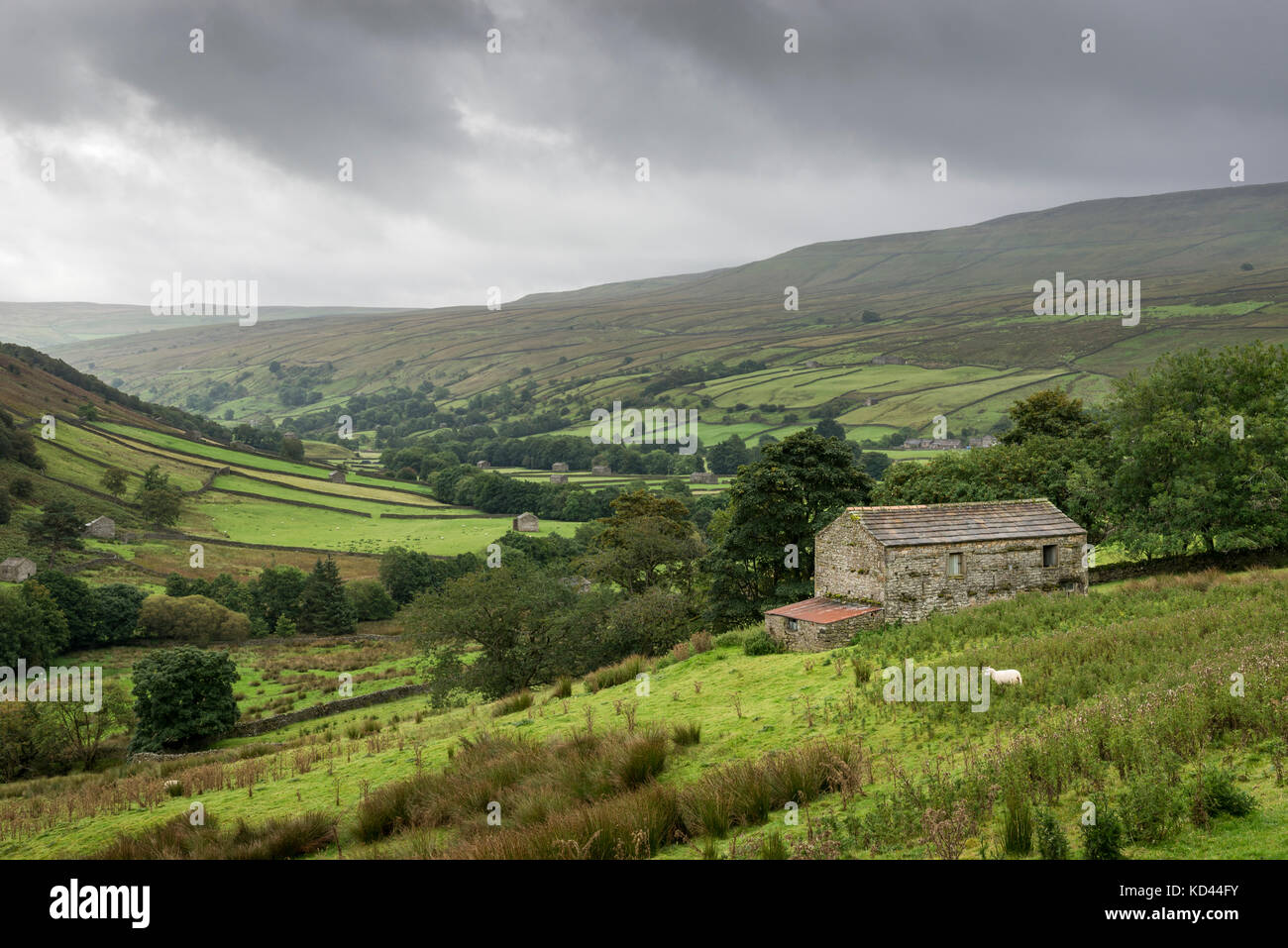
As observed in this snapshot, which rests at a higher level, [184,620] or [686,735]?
[686,735]

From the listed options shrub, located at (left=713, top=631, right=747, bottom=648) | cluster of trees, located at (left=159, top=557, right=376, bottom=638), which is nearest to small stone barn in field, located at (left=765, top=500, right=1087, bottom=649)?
shrub, located at (left=713, top=631, right=747, bottom=648)

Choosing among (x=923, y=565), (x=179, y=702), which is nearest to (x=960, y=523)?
(x=923, y=565)

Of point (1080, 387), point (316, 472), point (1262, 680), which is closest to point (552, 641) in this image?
point (1262, 680)

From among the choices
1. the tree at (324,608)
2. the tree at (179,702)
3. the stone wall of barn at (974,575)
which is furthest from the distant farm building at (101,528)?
the stone wall of barn at (974,575)

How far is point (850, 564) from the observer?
76.7 feet

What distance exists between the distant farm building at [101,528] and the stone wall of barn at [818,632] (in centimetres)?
7873

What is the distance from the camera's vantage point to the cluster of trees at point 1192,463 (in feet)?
80.9

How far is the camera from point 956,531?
23.1 meters

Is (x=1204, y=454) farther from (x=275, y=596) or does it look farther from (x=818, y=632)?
(x=275, y=596)

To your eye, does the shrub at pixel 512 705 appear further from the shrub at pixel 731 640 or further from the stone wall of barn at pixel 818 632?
the stone wall of barn at pixel 818 632

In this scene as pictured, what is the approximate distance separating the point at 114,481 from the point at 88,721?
66580 mm

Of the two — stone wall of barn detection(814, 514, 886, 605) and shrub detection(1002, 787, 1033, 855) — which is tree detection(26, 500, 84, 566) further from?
shrub detection(1002, 787, 1033, 855)
